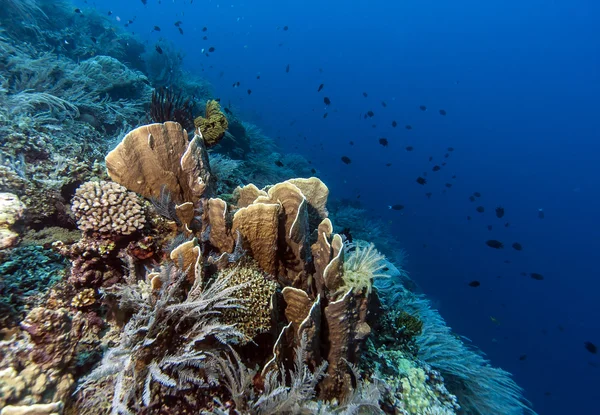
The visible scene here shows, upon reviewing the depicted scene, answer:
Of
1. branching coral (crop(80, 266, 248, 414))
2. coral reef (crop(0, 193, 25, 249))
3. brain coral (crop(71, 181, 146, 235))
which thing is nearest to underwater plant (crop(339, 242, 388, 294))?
branching coral (crop(80, 266, 248, 414))

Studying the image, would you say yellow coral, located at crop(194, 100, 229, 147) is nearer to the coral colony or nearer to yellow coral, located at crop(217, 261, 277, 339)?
the coral colony

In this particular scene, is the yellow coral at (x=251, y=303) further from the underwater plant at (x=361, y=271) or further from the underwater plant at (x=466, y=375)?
the underwater plant at (x=466, y=375)

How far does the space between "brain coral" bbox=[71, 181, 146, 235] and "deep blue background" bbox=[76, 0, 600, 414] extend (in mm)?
31798

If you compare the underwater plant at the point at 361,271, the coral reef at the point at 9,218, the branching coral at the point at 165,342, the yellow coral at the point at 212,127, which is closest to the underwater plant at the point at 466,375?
the underwater plant at the point at 361,271

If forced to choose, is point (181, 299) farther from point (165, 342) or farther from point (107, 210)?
point (107, 210)

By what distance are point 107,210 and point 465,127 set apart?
12905 cm

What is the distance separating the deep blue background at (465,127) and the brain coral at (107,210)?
31798mm

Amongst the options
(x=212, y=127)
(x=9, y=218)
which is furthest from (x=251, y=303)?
(x=212, y=127)

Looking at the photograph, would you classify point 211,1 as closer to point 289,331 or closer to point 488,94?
point 488,94

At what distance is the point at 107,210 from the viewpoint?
247cm

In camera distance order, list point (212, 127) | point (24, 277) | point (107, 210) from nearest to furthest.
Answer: point (24, 277), point (107, 210), point (212, 127)

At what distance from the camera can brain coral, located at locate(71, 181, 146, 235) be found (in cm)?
239

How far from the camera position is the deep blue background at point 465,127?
47.9m

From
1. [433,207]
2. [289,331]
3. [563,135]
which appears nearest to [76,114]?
[289,331]
